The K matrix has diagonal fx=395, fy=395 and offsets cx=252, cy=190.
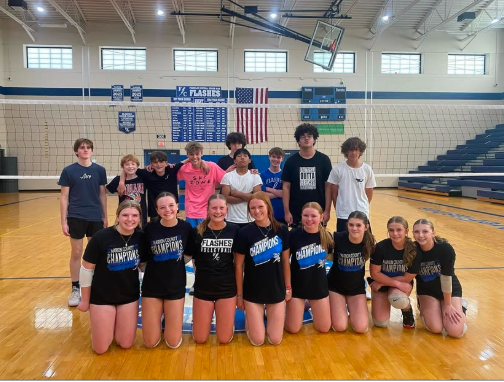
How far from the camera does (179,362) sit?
115 inches

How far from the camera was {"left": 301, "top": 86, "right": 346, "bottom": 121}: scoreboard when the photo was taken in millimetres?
17391

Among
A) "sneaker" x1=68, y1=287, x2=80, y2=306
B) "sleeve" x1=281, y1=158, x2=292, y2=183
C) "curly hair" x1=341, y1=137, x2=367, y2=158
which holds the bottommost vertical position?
"sneaker" x1=68, y1=287, x2=80, y2=306

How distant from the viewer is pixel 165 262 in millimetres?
3275

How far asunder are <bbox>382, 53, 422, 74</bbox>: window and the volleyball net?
88.2 inches

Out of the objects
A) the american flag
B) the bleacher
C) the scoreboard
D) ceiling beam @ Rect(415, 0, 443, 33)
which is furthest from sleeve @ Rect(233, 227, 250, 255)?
ceiling beam @ Rect(415, 0, 443, 33)

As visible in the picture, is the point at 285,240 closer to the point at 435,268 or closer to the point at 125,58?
the point at 435,268

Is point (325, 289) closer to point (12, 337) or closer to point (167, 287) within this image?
point (167, 287)

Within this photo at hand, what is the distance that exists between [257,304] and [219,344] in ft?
1.46

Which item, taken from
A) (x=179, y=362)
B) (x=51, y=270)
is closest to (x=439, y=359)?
(x=179, y=362)

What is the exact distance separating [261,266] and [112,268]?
4.00 feet

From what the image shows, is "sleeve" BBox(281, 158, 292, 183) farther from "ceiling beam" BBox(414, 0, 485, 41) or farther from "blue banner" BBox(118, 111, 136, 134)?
"ceiling beam" BBox(414, 0, 485, 41)

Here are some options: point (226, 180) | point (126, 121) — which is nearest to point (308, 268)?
point (226, 180)

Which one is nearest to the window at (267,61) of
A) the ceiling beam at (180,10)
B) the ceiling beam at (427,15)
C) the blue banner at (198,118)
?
the blue banner at (198,118)

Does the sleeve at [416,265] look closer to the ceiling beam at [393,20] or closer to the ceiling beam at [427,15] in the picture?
the ceiling beam at [393,20]
